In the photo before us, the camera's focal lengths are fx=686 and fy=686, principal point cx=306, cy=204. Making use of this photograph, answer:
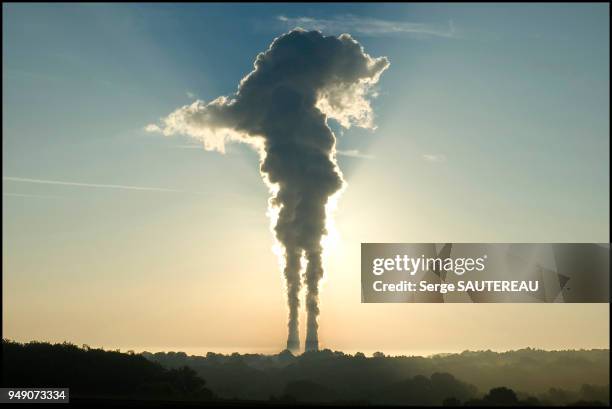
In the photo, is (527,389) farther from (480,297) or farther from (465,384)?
(480,297)

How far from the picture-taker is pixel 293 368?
17500 cm

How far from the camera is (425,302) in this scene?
44.8m

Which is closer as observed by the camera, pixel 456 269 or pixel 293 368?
pixel 456 269

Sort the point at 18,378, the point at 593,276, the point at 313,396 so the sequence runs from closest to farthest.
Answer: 1. the point at 593,276
2. the point at 18,378
3. the point at 313,396

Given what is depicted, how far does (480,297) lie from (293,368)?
136 m

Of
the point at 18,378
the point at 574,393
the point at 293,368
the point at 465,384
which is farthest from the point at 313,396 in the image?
the point at 18,378

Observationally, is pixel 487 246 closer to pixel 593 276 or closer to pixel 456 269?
pixel 456 269

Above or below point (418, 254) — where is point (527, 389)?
below

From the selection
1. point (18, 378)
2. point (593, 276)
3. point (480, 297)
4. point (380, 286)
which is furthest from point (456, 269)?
point (18, 378)

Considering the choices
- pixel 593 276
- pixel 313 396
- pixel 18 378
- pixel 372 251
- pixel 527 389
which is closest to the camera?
pixel 372 251

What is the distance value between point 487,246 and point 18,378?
78.5 metres

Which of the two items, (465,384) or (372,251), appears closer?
(372,251)

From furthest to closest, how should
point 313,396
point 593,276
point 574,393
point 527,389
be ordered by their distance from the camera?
point 313,396 < point 527,389 < point 574,393 < point 593,276

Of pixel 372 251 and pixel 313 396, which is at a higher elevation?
pixel 372 251
